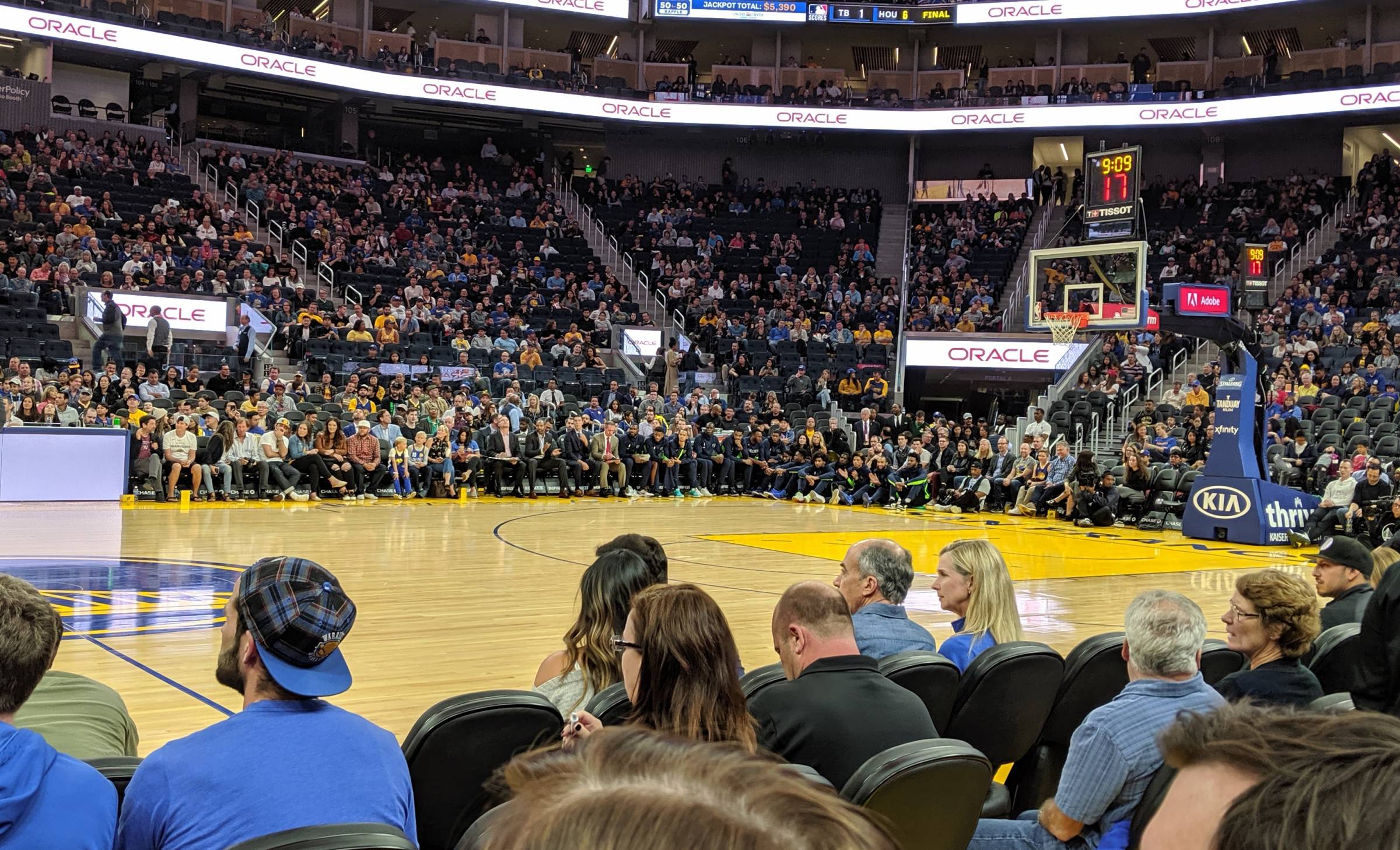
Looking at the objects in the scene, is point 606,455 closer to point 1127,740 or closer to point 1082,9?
point 1127,740

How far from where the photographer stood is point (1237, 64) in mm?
30266

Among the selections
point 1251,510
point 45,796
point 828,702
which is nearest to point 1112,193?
point 1251,510

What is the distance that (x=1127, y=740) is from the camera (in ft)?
9.32

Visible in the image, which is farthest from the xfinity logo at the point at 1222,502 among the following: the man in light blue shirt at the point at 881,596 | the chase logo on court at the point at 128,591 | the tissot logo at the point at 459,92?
the tissot logo at the point at 459,92

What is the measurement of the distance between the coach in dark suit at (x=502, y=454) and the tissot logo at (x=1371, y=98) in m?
21.3

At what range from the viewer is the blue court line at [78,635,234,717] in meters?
5.23

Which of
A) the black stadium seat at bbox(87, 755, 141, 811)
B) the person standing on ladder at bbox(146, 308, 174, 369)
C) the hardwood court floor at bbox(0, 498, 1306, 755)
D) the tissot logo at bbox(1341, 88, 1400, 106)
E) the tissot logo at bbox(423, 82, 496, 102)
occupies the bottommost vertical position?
the hardwood court floor at bbox(0, 498, 1306, 755)

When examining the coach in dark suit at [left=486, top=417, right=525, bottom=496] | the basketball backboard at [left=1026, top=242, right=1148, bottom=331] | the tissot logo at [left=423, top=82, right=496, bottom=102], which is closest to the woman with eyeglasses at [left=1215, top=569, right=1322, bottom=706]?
the basketball backboard at [left=1026, top=242, right=1148, bottom=331]

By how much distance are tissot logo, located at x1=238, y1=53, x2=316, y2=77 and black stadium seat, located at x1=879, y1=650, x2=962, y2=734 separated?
27.0 metres

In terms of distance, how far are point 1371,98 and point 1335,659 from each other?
27557 mm

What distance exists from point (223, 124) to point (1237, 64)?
25427 millimetres

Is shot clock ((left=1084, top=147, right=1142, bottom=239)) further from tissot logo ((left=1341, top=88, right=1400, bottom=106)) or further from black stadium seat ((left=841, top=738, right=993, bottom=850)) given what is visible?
tissot logo ((left=1341, top=88, right=1400, bottom=106))

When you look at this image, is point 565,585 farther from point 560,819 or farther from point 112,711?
point 560,819

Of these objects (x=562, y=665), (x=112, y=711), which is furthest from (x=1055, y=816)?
(x=112, y=711)
